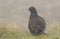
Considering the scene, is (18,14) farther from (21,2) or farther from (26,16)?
(21,2)

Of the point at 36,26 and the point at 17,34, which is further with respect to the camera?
the point at 36,26

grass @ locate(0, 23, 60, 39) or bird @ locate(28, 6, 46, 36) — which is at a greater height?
bird @ locate(28, 6, 46, 36)

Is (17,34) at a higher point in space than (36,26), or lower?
lower

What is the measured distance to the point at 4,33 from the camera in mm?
9867

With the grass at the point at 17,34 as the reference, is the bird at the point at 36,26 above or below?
above

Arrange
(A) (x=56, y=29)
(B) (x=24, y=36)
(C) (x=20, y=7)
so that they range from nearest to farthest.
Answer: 1. (B) (x=24, y=36)
2. (A) (x=56, y=29)
3. (C) (x=20, y=7)

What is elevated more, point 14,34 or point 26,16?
point 26,16

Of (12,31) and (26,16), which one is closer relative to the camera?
(12,31)

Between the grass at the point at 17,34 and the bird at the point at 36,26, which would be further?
the bird at the point at 36,26

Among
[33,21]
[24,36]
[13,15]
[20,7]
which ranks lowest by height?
[24,36]

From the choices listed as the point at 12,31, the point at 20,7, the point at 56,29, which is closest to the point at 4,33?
the point at 12,31

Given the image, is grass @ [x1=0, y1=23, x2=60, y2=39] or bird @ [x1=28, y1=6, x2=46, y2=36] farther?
bird @ [x1=28, y1=6, x2=46, y2=36]

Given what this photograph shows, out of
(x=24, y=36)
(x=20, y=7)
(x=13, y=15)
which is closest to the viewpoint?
(x=24, y=36)

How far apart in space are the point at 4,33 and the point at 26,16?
4.69 meters
